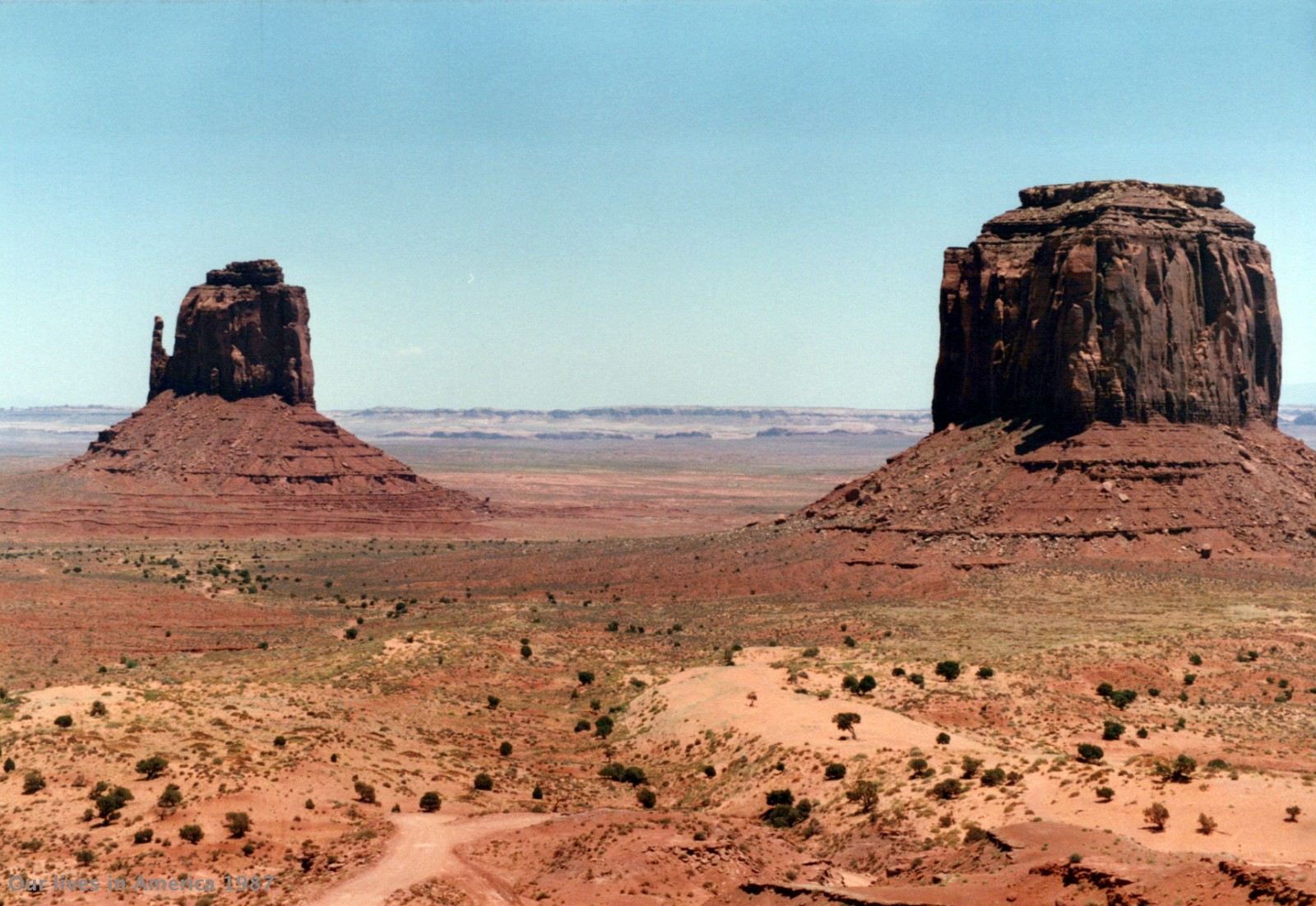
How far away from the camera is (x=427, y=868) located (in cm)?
3116

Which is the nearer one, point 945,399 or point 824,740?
point 824,740

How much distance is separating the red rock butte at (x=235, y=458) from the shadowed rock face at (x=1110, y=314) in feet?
210

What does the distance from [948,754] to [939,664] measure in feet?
47.2

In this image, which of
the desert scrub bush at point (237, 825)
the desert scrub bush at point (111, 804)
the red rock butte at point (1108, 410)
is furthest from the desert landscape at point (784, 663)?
the red rock butte at point (1108, 410)

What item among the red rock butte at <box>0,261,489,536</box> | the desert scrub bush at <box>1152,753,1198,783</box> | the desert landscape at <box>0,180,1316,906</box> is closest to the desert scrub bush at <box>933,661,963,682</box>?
the desert landscape at <box>0,180,1316,906</box>

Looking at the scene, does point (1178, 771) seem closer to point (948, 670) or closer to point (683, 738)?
point (683, 738)

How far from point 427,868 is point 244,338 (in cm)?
11881

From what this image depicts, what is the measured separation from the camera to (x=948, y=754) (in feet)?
126

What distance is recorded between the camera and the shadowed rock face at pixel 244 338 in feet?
462

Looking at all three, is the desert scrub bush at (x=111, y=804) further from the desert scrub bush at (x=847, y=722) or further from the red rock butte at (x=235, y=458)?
the red rock butte at (x=235, y=458)

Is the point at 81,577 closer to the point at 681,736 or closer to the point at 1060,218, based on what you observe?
the point at 681,736

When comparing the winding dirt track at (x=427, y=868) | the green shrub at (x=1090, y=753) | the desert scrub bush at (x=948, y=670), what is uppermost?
the green shrub at (x=1090, y=753)

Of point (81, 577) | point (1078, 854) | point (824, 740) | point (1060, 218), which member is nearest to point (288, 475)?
point (81, 577)

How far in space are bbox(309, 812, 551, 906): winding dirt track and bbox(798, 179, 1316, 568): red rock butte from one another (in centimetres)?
4952
